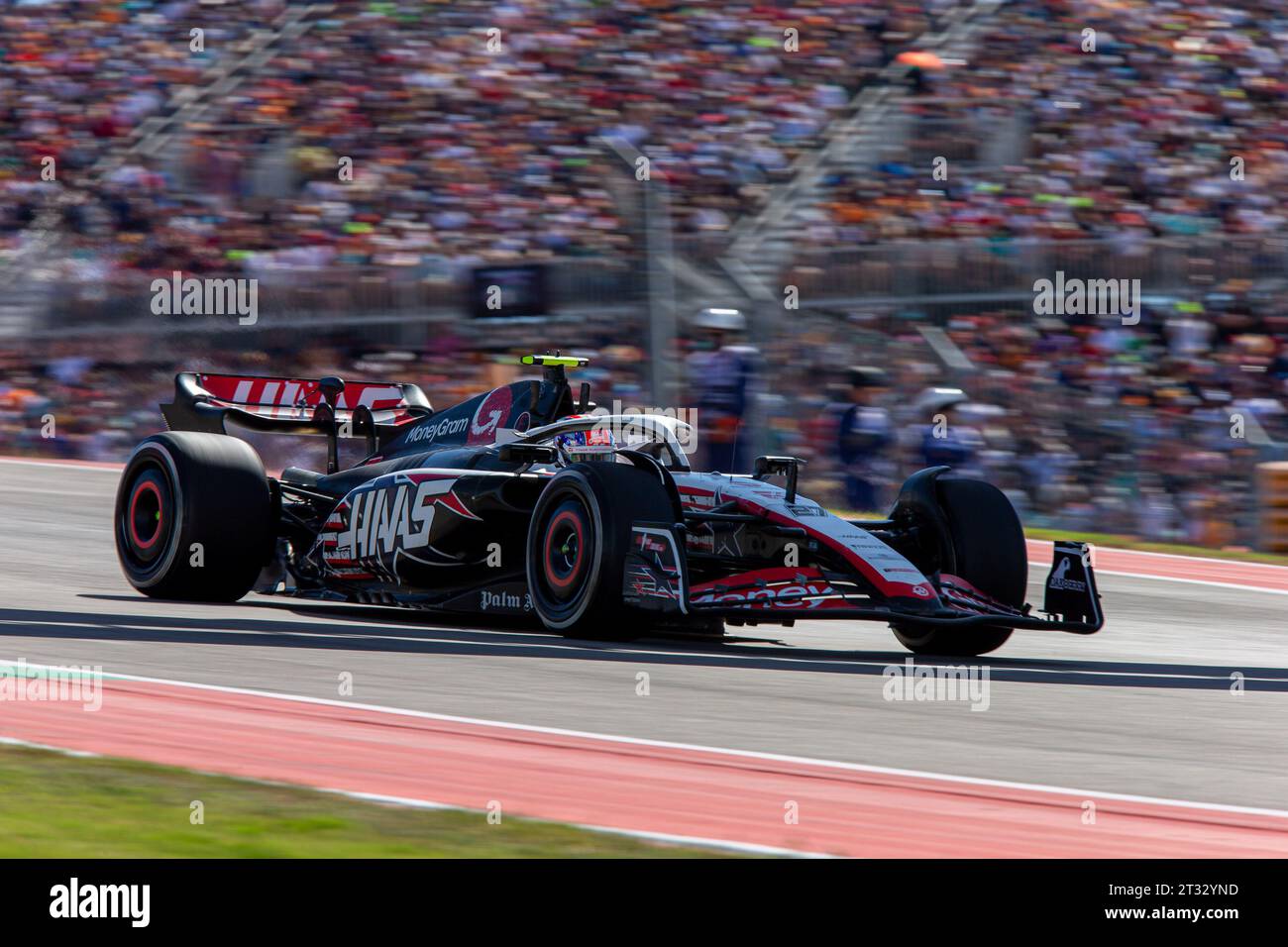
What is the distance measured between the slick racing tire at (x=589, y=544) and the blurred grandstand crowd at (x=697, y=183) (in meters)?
6.28

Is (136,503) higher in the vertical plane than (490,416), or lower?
lower

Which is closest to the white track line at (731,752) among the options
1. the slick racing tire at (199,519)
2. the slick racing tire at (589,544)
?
the slick racing tire at (589,544)

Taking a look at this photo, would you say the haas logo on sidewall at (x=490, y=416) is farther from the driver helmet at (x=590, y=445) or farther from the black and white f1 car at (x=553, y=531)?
the driver helmet at (x=590, y=445)

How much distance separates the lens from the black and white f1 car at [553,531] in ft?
26.3

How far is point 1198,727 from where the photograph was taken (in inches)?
264

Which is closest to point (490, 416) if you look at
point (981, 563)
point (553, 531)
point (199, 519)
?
point (553, 531)

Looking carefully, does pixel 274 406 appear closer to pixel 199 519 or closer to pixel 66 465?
pixel 199 519

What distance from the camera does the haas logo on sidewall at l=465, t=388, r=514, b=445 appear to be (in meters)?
9.75

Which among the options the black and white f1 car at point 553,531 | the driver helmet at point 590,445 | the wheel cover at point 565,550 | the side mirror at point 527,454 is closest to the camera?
the black and white f1 car at point 553,531

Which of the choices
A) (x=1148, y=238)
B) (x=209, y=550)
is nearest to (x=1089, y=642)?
(x=209, y=550)

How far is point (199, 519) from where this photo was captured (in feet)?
31.2

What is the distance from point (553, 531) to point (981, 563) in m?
2.08

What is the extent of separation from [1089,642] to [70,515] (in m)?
8.10

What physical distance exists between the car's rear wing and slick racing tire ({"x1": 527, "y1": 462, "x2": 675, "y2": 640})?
2655 millimetres
